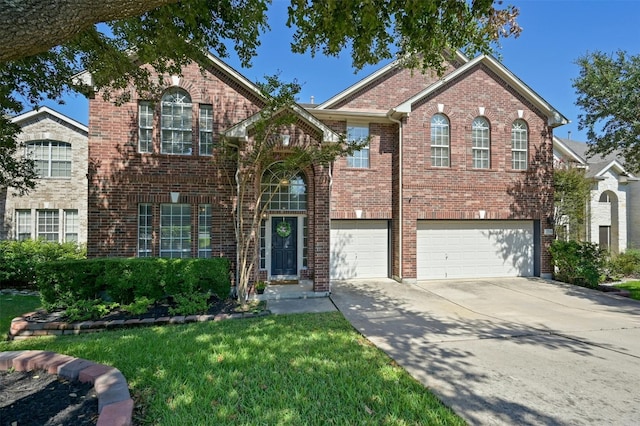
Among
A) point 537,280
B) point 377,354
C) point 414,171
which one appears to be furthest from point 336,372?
point 537,280

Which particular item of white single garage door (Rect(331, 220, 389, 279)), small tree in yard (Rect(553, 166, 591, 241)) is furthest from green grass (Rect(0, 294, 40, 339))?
small tree in yard (Rect(553, 166, 591, 241))

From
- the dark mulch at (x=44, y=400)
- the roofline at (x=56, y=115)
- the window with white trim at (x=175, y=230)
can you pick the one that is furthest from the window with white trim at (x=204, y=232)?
the roofline at (x=56, y=115)

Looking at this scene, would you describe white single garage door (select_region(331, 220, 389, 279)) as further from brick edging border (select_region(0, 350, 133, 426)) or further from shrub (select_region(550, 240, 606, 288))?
brick edging border (select_region(0, 350, 133, 426))

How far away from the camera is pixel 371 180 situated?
11.3m

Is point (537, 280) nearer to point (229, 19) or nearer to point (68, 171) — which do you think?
point (229, 19)

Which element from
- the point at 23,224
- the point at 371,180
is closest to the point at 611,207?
the point at 371,180

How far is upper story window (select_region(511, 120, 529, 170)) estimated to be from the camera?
11625mm

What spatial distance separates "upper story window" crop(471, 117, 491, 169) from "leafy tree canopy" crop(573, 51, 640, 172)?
3088 millimetres

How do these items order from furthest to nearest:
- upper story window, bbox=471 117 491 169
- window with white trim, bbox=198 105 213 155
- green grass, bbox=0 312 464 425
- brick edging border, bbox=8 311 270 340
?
upper story window, bbox=471 117 491 169
window with white trim, bbox=198 105 213 155
brick edging border, bbox=8 311 270 340
green grass, bbox=0 312 464 425

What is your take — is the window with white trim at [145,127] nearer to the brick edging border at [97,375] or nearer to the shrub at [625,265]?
the brick edging border at [97,375]

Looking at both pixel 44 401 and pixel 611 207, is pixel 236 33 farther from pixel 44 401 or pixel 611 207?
pixel 611 207

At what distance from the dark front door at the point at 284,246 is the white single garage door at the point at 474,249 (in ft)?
15.1

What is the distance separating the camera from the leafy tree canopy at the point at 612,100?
31.7 feet

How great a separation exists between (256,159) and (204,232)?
9.95 feet
